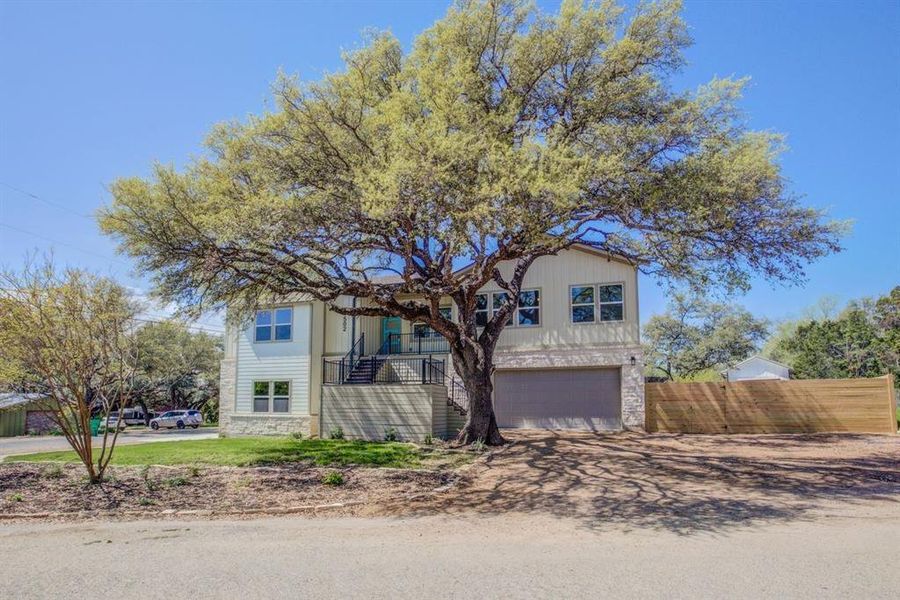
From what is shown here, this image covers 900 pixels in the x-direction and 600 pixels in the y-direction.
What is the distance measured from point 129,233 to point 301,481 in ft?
21.5

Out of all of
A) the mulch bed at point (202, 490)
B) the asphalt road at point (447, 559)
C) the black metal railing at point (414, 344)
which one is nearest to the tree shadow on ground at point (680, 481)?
the asphalt road at point (447, 559)

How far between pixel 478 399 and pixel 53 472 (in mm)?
9507

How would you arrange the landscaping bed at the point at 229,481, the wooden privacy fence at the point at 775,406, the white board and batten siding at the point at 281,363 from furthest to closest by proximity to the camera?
the white board and batten siding at the point at 281,363 → the wooden privacy fence at the point at 775,406 → the landscaping bed at the point at 229,481

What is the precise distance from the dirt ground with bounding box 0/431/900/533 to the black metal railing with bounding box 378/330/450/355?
808cm

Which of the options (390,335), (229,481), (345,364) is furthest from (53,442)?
(229,481)

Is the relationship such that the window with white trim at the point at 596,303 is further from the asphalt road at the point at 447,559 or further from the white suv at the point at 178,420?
the white suv at the point at 178,420

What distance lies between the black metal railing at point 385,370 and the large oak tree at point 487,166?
23.9ft

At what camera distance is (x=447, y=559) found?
6074mm

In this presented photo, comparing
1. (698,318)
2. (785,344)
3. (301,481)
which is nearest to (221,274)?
(301,481)

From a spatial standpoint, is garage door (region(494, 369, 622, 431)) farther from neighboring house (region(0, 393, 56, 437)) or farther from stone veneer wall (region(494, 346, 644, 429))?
neighboring house (region(0, 393, 56, 437))

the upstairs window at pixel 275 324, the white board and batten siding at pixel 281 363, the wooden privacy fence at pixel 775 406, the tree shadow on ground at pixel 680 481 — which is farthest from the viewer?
the upstairs window at pixel 275 324

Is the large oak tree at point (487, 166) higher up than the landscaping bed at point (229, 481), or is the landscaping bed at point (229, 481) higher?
the large oak tree at point (487, 166)

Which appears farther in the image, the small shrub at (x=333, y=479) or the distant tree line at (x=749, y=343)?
the distant tree line at (x=749, y=343)

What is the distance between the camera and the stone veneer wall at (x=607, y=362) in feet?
64.5
